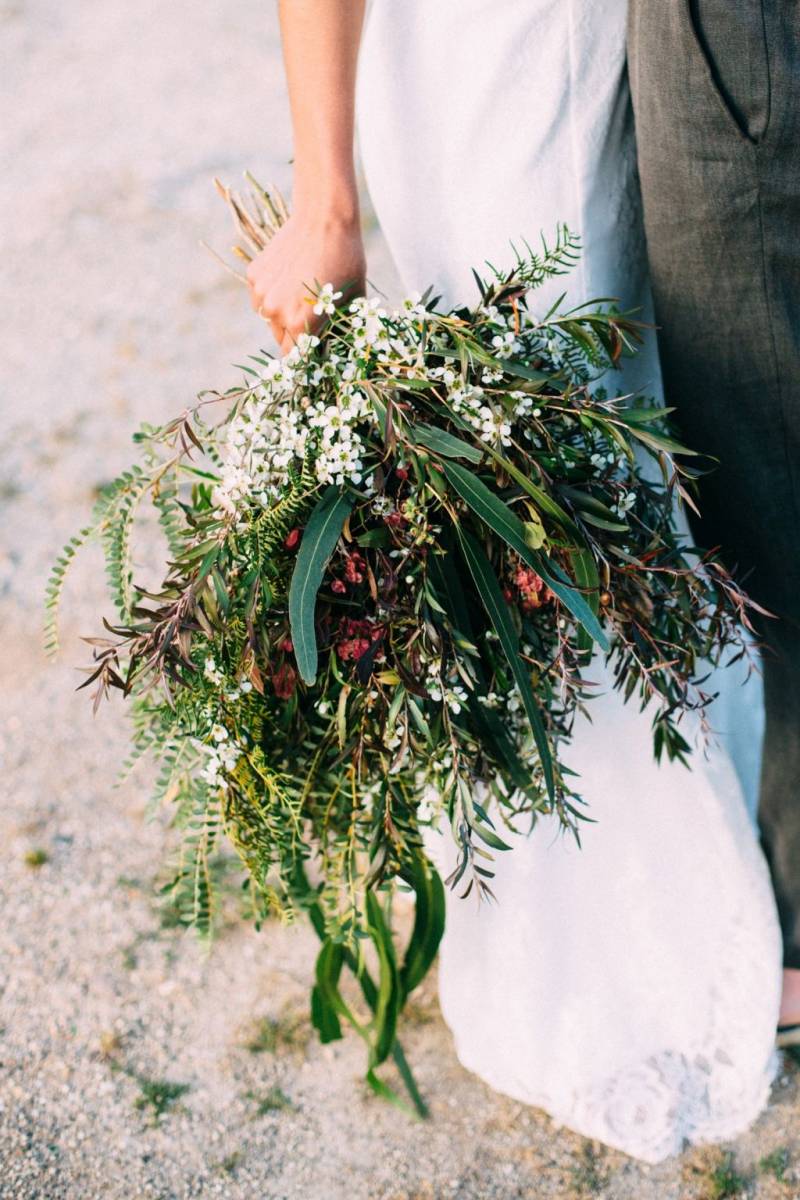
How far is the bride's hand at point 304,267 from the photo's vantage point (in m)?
1.30

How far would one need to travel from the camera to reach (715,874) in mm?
1679

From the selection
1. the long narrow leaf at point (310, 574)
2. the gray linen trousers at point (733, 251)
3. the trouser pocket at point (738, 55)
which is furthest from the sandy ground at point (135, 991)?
the trouser pocket at point (738, 55)

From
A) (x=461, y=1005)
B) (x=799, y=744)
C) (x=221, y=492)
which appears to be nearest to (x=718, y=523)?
(x=799, y=744)

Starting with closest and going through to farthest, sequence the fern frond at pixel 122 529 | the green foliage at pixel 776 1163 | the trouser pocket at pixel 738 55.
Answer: the trouser pocket at pixel 738 55 < the fern frond at pixel 122 529 < the green foliage at pixel 776 1163

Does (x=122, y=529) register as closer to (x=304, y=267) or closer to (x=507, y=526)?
(x=304, y=267)

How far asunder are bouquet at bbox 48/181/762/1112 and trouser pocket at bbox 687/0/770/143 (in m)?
0.23

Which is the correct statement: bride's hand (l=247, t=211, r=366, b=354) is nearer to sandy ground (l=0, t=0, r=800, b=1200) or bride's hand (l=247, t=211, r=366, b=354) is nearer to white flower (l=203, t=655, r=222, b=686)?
white flower (l=203, t=655, r=222, b=686)

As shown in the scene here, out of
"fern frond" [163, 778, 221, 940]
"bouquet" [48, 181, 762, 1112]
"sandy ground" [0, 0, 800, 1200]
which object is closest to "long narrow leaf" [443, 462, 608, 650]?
"bouquet" [48, 181, 762, 1112]

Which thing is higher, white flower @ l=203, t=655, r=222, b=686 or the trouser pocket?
the trouser pocket

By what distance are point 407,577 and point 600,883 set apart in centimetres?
71

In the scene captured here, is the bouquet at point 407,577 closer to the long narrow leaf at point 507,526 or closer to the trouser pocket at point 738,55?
the long narrow leaf at point 507,526

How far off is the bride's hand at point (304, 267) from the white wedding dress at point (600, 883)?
0.13 metres

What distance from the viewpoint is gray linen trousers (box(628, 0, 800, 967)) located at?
1.19 metres

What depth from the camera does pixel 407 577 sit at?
1.15m
